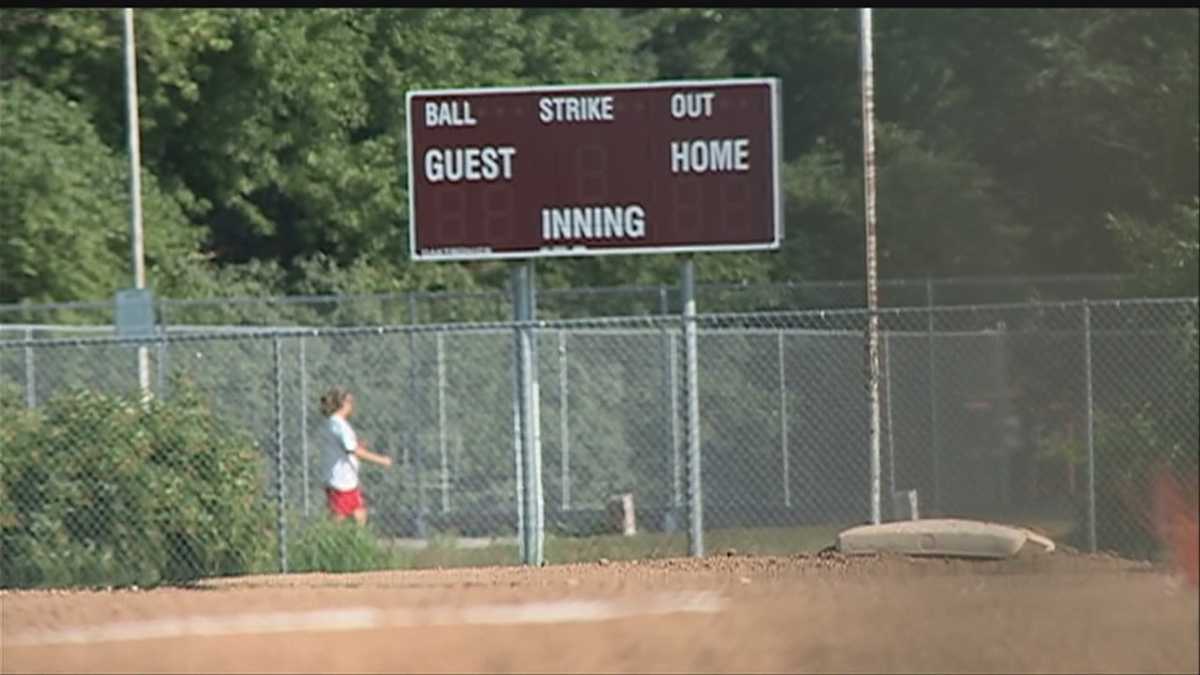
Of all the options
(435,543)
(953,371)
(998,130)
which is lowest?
(435,543)

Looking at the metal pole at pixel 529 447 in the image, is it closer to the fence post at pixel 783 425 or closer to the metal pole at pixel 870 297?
the metal pole at pixel 870 297

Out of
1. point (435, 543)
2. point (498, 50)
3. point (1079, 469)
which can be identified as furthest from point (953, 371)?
point (498, 50)

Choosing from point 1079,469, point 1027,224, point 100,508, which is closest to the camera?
point 100,508

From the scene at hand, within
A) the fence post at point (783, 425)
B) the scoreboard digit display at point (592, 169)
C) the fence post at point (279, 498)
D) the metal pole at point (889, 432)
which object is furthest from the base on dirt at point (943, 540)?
the fence post at point (783, 425)

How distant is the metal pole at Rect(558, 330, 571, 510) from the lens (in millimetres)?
24031

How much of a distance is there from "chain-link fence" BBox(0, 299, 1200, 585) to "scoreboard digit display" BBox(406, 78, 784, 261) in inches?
27.7

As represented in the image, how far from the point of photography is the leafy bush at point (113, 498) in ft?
56.5

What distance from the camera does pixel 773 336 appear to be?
86.6ft

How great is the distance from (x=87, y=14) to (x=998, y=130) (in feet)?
38.5

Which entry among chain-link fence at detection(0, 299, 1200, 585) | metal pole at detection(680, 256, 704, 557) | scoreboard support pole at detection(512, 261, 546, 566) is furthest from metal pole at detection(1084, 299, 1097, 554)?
scoreboard support pole at detection(512, 261, 546, 566)

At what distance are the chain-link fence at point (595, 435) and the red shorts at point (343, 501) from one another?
0.39 meters

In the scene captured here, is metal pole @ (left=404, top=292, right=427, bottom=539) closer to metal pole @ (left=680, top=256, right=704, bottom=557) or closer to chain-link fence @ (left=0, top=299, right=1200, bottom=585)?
chain-link fence @ (left=0, top=299, right=1200, bottom=585)

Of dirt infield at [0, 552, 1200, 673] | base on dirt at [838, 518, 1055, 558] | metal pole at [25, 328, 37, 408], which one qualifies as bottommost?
dirt infield at [0, 552, 1200, 673]

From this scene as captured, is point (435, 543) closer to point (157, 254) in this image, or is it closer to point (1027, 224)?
point (1027, 224)
